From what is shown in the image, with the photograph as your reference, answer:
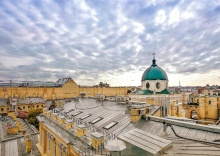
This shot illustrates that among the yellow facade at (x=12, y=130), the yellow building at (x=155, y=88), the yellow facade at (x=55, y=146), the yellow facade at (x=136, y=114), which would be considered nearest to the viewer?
the yellow facade at (x=55, y=146)

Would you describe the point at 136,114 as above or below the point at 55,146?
above

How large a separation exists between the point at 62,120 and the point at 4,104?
40.8m

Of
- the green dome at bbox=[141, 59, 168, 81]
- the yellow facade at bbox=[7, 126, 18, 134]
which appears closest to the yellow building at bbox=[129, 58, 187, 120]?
the green dome at bbox=[141, 59, 168, 81]

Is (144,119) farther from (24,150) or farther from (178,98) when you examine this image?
(178,98)

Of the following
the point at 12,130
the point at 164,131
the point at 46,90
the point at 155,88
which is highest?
the point at 155,88

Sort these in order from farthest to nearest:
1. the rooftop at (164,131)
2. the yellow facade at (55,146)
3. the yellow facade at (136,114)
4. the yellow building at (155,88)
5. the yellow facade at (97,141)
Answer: the yellow building at (155,88), the yellow facade at (136,114), the yellow facade at (55,146), the yellow facade at (97,141), the rooftop at (164,131)

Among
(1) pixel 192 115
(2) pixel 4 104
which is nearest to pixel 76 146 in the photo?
(1) pixel 192 115

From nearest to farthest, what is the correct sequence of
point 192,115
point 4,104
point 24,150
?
point 24,150 → point 192,115 → point 4,104

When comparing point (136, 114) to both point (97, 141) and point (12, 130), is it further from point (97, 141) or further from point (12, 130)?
point (12, 130)

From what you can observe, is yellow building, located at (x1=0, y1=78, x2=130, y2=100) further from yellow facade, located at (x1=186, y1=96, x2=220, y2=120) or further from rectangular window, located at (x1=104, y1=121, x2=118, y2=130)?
rectangular window, located at (x1=104, y1=121, x2=118, y2=130)

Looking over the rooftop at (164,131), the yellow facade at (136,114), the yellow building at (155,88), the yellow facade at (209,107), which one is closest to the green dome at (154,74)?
the yellow building at (155,88)

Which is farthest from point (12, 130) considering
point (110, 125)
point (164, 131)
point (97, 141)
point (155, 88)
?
point (155, 88)

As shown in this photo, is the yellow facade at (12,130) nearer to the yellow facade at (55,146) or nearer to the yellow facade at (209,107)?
the yellow facade at (55,146)

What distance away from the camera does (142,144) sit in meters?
5.94
